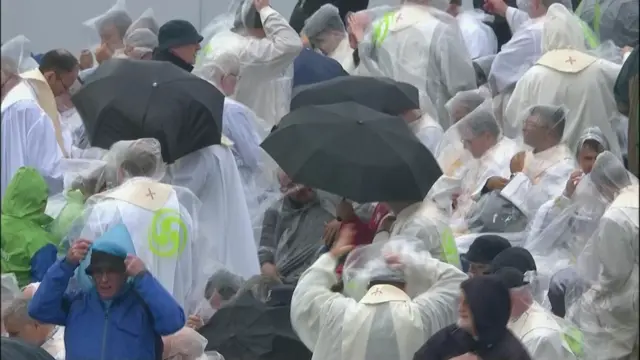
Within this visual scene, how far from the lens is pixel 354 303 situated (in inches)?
243

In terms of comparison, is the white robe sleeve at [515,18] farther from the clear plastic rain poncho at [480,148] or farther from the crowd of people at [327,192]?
the clear plastic rain poncho at [480,148]

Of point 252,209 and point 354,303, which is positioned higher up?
point 354,303

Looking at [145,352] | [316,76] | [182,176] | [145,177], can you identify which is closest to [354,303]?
[145,352]

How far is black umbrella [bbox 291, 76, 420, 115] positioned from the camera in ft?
29.9

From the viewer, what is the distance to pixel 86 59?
42.0ft

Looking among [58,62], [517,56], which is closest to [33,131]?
[58,62]

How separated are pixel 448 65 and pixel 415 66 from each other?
248 millimetres

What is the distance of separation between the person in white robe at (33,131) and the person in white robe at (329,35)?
10.4 ft

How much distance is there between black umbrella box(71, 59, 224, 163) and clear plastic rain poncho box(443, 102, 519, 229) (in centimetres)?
196

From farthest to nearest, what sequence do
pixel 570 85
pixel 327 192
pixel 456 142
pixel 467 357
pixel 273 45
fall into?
pixel 273 45 → pixel 570 85 → pixel 456 142 → pixel 327 192 → pixel 467 357

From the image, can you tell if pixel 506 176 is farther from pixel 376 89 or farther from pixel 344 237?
pixel 344 237

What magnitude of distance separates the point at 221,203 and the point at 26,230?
5.12 feet

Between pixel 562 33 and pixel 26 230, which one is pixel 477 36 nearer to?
pixel 562 33

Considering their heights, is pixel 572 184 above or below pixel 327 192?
below
